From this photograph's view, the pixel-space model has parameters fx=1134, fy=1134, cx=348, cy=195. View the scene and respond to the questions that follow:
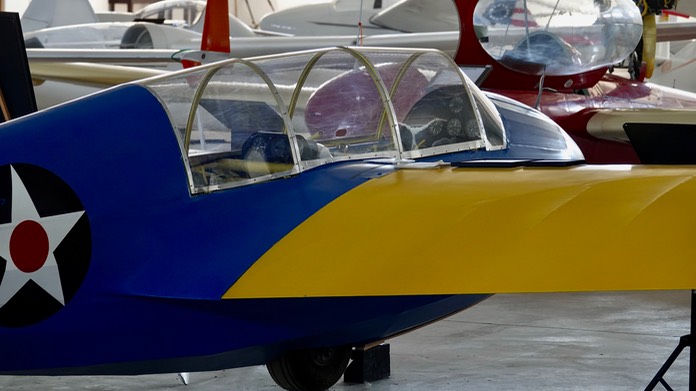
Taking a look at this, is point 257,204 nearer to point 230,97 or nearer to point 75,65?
point 230,97

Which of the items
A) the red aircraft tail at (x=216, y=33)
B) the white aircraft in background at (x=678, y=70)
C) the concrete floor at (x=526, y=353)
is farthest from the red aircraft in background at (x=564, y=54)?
the white aircraft in background at (x=678, y=70)

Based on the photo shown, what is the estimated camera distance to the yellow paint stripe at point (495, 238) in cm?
405

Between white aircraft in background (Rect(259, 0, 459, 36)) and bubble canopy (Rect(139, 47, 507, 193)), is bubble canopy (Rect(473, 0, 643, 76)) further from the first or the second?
white aircraft in background (Rect(259, 0, 459, 36))

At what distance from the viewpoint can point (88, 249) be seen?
4.38 meters

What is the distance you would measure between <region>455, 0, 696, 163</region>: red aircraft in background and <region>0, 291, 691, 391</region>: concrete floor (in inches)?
81.5

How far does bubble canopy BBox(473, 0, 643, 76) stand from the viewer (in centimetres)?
1114

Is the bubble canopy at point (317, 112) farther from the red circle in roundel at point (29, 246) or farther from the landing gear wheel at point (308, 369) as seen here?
the landing gear wheel at point (308, 369)

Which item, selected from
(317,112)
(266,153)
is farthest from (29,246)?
(317,112)

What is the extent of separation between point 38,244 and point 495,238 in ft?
5.69

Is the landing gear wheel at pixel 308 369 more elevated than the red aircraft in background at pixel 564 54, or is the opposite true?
the red aircraft in background at pixel 564 54

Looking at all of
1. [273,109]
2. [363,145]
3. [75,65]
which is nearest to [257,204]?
[273,109]

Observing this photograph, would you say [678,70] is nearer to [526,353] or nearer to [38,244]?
[526,353]

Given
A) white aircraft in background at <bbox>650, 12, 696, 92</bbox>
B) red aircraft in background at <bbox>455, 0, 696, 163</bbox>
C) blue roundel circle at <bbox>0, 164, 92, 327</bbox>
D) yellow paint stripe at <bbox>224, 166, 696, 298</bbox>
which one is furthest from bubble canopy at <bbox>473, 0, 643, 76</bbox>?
white aircraft in background at <bbox>650, 12, 696, 92</bbox>

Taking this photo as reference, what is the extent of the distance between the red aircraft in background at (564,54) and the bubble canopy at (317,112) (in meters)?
4.86
